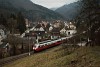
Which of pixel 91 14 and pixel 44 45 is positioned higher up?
pixel 91 14

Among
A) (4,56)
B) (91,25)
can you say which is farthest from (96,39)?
(4,56)

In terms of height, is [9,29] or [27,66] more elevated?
[9,29]

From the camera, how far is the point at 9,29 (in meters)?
91.6

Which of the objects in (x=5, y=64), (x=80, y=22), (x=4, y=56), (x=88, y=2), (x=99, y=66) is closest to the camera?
(x=99, y=66)

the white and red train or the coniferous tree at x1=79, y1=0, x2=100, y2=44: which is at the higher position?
the coniferous tree at x1=79, y1=0, x2=100, y2=44

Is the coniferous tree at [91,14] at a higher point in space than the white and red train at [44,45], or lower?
higher

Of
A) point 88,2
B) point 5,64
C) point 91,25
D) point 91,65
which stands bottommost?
point 5,64

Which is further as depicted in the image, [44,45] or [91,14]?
[44,45]

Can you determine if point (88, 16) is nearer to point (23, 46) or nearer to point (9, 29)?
point (23, 46)

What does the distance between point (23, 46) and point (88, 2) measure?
31264mm

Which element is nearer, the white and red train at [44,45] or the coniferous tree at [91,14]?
the coniferous tree at [91,14]

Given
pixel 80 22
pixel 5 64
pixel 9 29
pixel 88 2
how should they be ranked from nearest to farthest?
pixel 88 2 → pixel 80 22 → pixel 5 64 → pixel 9 29

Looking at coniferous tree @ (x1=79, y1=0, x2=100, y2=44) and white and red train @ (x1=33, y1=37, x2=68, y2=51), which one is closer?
coniferous tree @ (x1=79, y1=0, x2=100, y2=44)

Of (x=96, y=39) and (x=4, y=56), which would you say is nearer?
(x=96, y=39)
